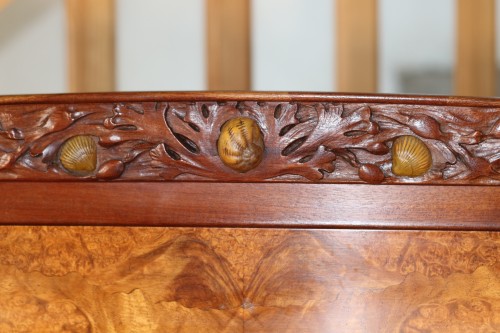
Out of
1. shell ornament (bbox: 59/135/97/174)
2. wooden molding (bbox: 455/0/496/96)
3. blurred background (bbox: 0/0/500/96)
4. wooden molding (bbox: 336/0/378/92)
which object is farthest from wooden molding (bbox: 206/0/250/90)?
shell ornament (bbox: 59/135/97/174)

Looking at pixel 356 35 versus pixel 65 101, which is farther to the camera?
pixel 356 35

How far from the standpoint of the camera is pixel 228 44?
1.29 metres

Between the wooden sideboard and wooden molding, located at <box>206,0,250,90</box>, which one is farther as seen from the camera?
wooden molding, located at <box>206,0,250,90</box>

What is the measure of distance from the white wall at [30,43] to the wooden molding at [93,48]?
0.04m

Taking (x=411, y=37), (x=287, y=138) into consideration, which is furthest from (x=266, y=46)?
(x=287, y=138)

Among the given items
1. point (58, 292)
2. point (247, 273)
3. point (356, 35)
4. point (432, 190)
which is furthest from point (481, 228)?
point (356, 35)

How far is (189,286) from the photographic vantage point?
45 centimetres

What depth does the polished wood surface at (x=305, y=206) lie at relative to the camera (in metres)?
0.45

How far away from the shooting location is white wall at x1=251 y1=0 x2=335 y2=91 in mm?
1291

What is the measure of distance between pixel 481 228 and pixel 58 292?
0.91 feet

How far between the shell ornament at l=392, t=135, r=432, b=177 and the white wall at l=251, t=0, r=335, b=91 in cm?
Result: 85

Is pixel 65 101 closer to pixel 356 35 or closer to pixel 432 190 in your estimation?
pixel 432 190

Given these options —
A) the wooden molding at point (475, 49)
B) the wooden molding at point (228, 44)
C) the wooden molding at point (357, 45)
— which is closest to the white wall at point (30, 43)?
the wooden molding at point (228, 44)

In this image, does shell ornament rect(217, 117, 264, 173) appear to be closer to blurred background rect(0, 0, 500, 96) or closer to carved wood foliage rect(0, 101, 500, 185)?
carved wood foliage rect(0, 101, 500, 185)
